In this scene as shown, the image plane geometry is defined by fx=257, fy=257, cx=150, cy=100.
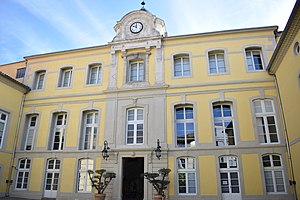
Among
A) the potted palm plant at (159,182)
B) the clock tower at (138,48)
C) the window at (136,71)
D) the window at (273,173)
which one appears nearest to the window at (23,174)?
the clock tower at (138,48)

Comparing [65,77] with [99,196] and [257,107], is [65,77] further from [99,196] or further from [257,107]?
[257,107]

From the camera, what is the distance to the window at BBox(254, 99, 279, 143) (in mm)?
11086

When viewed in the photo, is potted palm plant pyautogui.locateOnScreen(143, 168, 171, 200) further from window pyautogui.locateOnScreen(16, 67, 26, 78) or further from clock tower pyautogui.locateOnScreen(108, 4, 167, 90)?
window pyautogui.locateOnScreen(16, 67, 26, 78)

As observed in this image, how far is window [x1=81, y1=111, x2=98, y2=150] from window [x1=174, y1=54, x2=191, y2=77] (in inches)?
189

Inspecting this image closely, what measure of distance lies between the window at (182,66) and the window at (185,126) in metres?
1.79

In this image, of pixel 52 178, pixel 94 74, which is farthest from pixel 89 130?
pixel 94 74

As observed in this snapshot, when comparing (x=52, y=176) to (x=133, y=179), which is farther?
(x=133, y=179)

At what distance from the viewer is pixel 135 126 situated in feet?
41.0

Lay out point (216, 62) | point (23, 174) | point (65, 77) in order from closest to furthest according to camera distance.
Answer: point (216, 62)
point (23, 174)
point (65, 77)

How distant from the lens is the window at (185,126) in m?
11.7

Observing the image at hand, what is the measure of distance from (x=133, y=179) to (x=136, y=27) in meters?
8.40

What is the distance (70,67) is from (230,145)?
31.8 feet

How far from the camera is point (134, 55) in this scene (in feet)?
45.2

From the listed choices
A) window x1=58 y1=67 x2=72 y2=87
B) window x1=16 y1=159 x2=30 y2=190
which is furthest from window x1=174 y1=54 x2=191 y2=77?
window x1=16 y1=159 x2=30 y2=190
